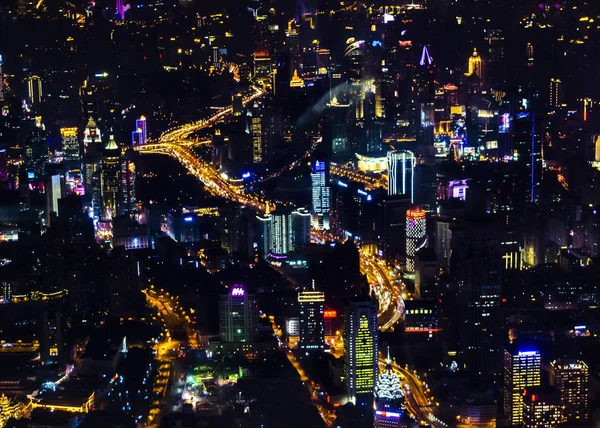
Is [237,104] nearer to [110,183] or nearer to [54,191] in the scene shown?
[110,183]

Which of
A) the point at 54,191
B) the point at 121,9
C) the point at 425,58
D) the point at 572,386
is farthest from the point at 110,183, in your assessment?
the point at 572,386

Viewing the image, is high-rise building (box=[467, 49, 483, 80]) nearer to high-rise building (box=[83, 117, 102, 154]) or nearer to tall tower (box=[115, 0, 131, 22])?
tall tower (box=[115, 0, 131, 22])

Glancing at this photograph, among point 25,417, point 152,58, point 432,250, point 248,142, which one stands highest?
point 152,58

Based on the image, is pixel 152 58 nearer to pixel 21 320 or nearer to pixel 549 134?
pixel 549 134

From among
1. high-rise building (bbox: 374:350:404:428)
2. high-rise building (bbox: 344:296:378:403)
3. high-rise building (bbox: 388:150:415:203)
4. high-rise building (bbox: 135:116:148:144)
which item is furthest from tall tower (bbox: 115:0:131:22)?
high-rise building (bbox: 374:350:404:428)

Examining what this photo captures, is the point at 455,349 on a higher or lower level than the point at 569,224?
lower

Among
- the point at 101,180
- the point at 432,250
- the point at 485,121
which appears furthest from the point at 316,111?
the point at 432,250
